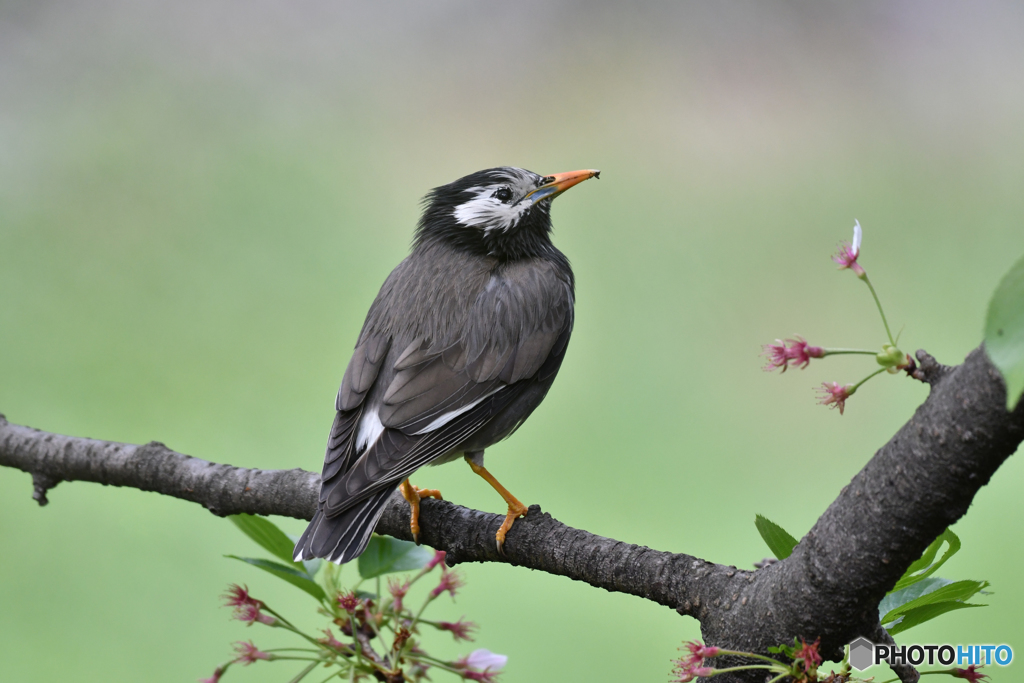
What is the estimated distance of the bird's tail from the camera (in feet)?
5.72

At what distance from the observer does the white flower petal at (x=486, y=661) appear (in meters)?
1.68

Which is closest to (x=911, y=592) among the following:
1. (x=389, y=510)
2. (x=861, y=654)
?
(x=861, y=654)

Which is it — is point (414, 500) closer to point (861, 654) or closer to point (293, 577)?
point (293, 577)

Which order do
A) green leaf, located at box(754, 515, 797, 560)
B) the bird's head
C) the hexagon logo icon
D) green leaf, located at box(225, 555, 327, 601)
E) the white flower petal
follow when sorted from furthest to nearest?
the bird's head, green leaf, located at box(225, 555, 327, 601), the white flower petal, green leaf, located at box(754, 515, 797, 560), the hexagon logo icon

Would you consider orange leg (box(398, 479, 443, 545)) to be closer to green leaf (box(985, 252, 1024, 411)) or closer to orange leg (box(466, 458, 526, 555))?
orange leg (box(466, 458, 526, 555))

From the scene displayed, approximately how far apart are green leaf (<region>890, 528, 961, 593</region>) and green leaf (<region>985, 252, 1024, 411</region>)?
840 mm

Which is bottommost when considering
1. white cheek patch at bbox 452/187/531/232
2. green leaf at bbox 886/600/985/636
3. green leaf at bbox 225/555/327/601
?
green leaf at bbox 886/600/985/636

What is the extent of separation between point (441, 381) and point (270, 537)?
0.55m

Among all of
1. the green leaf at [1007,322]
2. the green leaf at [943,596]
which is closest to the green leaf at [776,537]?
the green leaf at [943,596]

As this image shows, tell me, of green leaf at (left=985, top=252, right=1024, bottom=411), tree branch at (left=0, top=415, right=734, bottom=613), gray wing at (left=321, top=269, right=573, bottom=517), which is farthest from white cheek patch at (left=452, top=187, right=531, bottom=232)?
green leaf at (left=985, top=252, right=1024, bottom=411)

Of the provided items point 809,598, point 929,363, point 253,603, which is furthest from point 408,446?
point 929,363

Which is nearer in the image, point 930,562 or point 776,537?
point 776,537

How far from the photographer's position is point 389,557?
1925 millimetres

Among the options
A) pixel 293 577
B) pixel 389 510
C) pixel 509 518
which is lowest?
pixel 293 577
